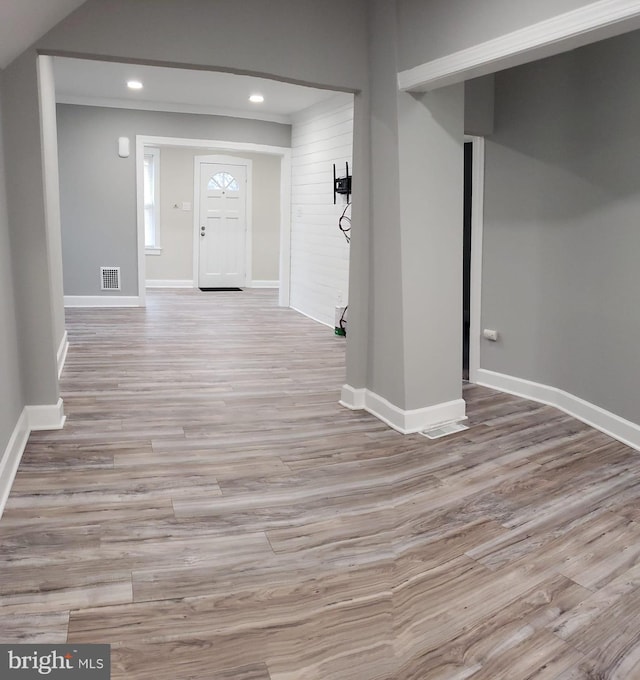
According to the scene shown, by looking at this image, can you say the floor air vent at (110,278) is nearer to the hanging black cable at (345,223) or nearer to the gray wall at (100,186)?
the gray wall at (100,186)

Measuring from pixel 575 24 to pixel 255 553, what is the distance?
7.70 feet

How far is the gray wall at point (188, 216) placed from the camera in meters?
10.5

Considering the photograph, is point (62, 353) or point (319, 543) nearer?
point (319, 543)

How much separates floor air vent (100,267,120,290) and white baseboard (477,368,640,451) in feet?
17.1

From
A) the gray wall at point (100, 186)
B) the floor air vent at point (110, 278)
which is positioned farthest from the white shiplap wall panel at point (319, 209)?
the floor air vent at point (110, 278)

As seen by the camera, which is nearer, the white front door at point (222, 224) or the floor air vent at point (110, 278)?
the floor air vent at point (110, 278)

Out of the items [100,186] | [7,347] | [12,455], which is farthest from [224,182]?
[12,455]

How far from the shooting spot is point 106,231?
8.22m

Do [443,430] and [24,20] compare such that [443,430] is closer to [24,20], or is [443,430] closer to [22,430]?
[22,430]

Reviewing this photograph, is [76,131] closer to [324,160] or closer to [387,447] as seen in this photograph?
[324,160]

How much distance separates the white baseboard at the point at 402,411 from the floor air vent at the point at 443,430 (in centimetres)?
4

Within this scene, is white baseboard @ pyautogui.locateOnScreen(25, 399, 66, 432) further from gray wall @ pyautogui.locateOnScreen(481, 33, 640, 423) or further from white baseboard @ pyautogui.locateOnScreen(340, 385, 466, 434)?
gray wall @ pyautogui.locateOnScreen(481, 33, 640, 423)

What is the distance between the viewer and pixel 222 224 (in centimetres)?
1084

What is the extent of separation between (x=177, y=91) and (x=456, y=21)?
16.2 feet
